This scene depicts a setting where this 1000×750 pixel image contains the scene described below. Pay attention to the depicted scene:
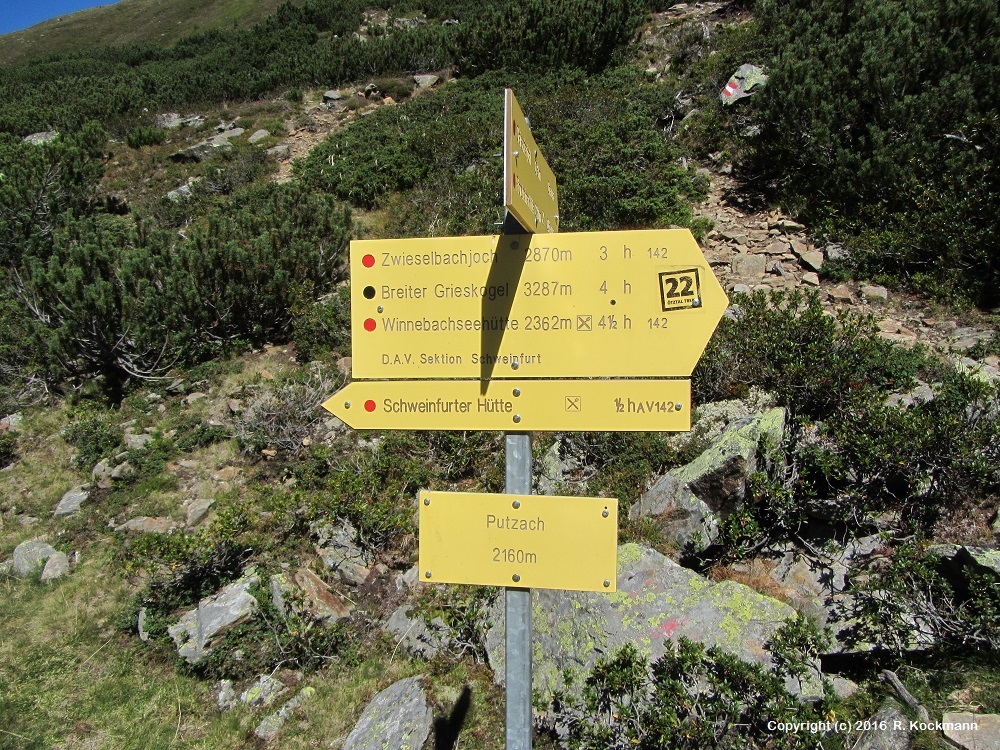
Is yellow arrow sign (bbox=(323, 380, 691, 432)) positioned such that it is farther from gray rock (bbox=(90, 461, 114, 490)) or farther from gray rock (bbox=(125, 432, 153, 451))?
gray rock (bbox=(125, 432, 153, 451))

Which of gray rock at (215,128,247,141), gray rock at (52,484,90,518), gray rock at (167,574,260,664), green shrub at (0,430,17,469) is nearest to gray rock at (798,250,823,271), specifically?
gray rock at (167,574,260,664)

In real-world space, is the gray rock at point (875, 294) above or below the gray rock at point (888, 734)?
below

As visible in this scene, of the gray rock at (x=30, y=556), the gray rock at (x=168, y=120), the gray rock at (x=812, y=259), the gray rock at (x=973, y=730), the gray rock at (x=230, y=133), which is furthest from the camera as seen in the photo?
the gray rock at (x=168, y=120)

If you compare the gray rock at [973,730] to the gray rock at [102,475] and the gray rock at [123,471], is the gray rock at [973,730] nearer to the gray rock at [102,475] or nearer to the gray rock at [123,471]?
the gray rock at [123,471]

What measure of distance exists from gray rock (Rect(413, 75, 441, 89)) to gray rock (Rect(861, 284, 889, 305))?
12.9 metres

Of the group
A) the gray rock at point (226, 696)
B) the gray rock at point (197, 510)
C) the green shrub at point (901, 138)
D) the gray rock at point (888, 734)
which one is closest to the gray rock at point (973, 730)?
the gray rock at point (888, 734)

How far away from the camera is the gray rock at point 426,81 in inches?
644

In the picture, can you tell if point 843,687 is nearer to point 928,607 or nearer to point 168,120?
point 928,607

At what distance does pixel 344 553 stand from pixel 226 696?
1.29 meters

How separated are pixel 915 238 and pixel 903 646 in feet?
18.8

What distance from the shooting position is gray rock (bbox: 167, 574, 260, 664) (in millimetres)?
4367

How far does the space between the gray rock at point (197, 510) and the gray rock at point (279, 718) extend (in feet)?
7.83

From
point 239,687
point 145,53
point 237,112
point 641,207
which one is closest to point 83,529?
point 239,687

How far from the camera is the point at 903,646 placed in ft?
11.2
